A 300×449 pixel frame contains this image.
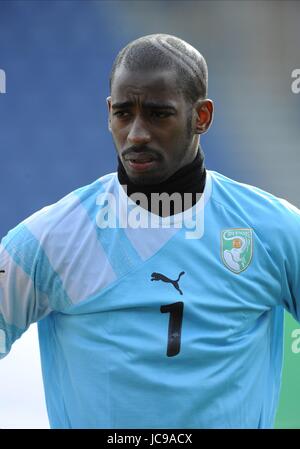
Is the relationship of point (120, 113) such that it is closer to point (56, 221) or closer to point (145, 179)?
point (145, 179)

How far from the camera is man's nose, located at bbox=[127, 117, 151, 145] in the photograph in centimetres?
162

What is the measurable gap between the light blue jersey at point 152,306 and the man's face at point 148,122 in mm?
131

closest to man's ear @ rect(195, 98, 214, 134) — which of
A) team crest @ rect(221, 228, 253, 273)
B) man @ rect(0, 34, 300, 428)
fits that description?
man @ rect(0, 34, 300, 428)

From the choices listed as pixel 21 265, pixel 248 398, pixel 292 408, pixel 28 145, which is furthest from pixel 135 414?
pixel 28 145

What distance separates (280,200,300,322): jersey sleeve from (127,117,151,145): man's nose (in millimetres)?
394

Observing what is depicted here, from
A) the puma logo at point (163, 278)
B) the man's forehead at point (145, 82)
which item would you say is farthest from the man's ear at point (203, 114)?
the puma logo at point (163, 278)

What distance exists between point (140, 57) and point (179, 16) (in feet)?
3.93

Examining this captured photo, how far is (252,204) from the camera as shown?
1778 mm

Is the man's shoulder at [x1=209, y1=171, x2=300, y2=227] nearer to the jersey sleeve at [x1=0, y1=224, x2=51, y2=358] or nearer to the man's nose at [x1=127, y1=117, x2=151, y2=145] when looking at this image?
the man's nose at [x1=127, y1=117, x2=151, y2=145]
